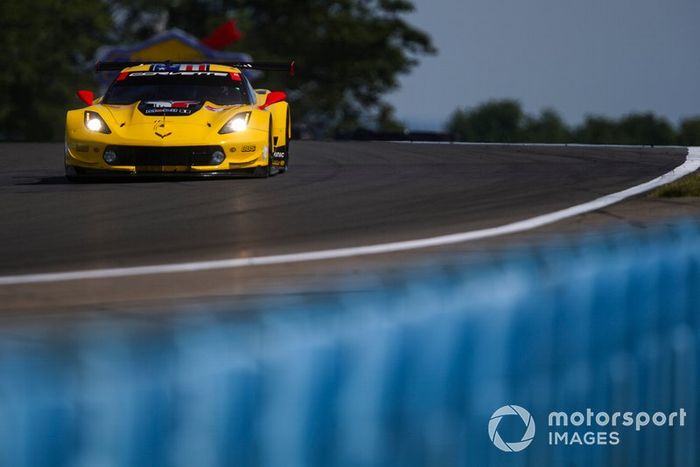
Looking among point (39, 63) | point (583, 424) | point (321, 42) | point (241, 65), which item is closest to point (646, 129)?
point (321, 42)

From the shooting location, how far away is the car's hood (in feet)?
45.1

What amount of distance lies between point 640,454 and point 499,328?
43.5 inches

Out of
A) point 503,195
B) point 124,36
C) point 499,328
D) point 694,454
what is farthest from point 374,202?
point 124,36

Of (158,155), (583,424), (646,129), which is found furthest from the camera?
(646,129)

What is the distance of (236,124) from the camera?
45.8 ft

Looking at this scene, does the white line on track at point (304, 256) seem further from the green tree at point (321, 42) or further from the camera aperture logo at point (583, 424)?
the green tree at point (321, 42)

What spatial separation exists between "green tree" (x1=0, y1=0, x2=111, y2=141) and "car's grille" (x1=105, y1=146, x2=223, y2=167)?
2122 inches

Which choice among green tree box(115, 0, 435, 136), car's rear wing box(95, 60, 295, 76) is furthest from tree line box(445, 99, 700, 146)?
car's rear wing box(95, 60, 295, 76)

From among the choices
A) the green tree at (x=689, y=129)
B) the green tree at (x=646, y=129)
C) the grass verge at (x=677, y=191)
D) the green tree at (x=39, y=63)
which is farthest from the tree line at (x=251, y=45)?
the grass verge at (x=677, y=191)

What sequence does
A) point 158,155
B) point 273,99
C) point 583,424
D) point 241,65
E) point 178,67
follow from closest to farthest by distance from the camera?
1. point 583,424
2. point 158,155
3. point 273,99
4. point 178,67
5. point 241,65

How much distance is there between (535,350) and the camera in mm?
5191

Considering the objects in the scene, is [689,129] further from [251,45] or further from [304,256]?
[304,256]

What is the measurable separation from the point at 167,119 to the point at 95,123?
2.32 ft

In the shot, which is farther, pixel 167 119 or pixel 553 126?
pixel 553 126
